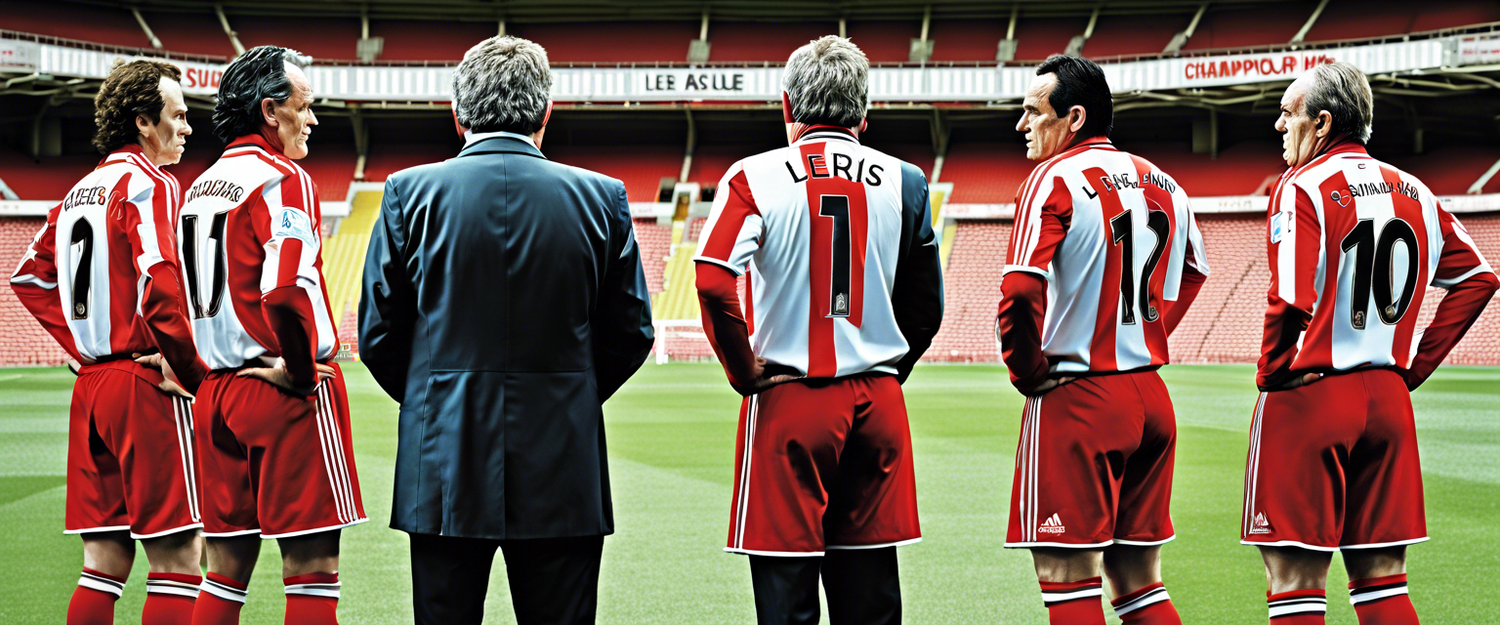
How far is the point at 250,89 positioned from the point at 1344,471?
147 inches

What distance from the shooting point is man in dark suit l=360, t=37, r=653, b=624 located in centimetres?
293

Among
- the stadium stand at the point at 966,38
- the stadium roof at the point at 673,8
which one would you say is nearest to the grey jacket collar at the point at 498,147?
the stadium roof at the point at 673,8

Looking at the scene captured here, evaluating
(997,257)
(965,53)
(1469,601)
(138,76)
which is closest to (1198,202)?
(997,257)

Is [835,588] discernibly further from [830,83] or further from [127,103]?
[127,103]

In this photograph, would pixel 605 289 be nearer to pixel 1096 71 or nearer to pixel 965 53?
pixel 1096 71

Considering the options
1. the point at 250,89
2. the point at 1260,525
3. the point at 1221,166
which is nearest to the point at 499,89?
the point at 250,89

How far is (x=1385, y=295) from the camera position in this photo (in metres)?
3.65

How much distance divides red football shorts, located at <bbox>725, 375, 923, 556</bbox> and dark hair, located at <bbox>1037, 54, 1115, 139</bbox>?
113 cm

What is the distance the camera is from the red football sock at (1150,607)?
3578 millimetres

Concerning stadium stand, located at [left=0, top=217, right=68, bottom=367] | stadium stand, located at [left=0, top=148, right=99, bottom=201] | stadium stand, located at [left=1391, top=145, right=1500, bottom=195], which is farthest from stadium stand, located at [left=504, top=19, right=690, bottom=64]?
stadium stand, located at [left=1391, top=145, right=1500, bottom=195]

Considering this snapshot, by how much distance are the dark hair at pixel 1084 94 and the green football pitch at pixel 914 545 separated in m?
2.32

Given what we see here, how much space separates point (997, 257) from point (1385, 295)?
31.6 m

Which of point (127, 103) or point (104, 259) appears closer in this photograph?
point (104, 259)

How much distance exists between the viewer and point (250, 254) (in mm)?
3562
